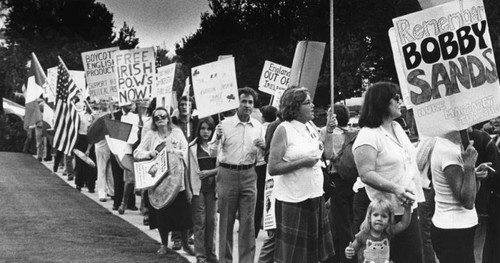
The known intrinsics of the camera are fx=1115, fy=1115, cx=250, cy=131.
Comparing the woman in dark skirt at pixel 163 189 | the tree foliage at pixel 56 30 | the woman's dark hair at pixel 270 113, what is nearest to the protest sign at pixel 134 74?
the woman's dark hair at pixel 270 113

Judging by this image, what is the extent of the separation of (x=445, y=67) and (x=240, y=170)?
4.07 meters

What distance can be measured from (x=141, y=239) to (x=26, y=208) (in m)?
4.37

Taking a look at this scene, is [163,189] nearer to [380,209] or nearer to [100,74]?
[380,209]

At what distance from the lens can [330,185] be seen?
10.6 meters

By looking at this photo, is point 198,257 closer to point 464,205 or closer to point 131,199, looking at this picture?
point 464,205

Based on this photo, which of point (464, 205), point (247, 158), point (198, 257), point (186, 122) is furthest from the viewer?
point (186, 122)

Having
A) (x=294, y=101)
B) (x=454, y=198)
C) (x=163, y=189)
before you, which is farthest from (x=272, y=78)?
(x=454, y=198)

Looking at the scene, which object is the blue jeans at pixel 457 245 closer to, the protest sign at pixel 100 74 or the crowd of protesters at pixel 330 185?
the crowd of protesters at pixel 330 185

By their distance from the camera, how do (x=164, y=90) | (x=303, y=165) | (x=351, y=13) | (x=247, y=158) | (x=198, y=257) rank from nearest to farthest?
(x=303, y=165) < (x=247, y=158) < (x=198, y=257) < (x=164, y=90) < (x=351, y=13)

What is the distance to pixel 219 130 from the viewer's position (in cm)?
1101

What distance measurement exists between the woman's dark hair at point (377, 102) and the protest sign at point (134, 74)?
1180cm

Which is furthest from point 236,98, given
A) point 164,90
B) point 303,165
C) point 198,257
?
point 164,90

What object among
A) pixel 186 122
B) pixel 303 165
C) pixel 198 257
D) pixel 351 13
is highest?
pixel 351 13

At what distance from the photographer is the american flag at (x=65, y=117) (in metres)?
19.6
